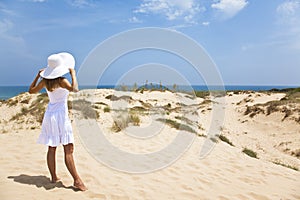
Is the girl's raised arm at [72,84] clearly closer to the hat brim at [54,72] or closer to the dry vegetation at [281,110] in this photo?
the hat brim at [54,72]

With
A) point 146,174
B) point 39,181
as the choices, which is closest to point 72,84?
point 39,181

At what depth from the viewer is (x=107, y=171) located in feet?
15.6

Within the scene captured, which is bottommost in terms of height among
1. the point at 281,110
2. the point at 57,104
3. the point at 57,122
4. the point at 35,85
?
the point at 281,110

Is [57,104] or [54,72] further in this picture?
[57,104]

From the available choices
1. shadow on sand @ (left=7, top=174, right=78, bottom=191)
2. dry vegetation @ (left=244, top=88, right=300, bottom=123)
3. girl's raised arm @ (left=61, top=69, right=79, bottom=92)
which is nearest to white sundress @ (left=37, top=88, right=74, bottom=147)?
girl's raised arm @ (left=61, top=69, right=79, bottom=92)

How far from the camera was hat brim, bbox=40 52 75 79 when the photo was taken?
3439mm

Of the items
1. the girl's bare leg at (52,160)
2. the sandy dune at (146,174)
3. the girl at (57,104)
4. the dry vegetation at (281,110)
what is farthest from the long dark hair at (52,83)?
the dry vegetation at (281,110)

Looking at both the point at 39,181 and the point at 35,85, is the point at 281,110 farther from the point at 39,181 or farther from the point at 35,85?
the point at 35,85

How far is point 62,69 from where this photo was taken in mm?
3477

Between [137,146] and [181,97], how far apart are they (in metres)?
17.1

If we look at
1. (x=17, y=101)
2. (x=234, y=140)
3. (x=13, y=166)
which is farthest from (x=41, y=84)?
(x=17, y=101)

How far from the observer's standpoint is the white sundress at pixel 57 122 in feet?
11.6

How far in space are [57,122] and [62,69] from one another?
71 centimetres

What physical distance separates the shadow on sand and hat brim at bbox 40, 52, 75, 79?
5.31ft
